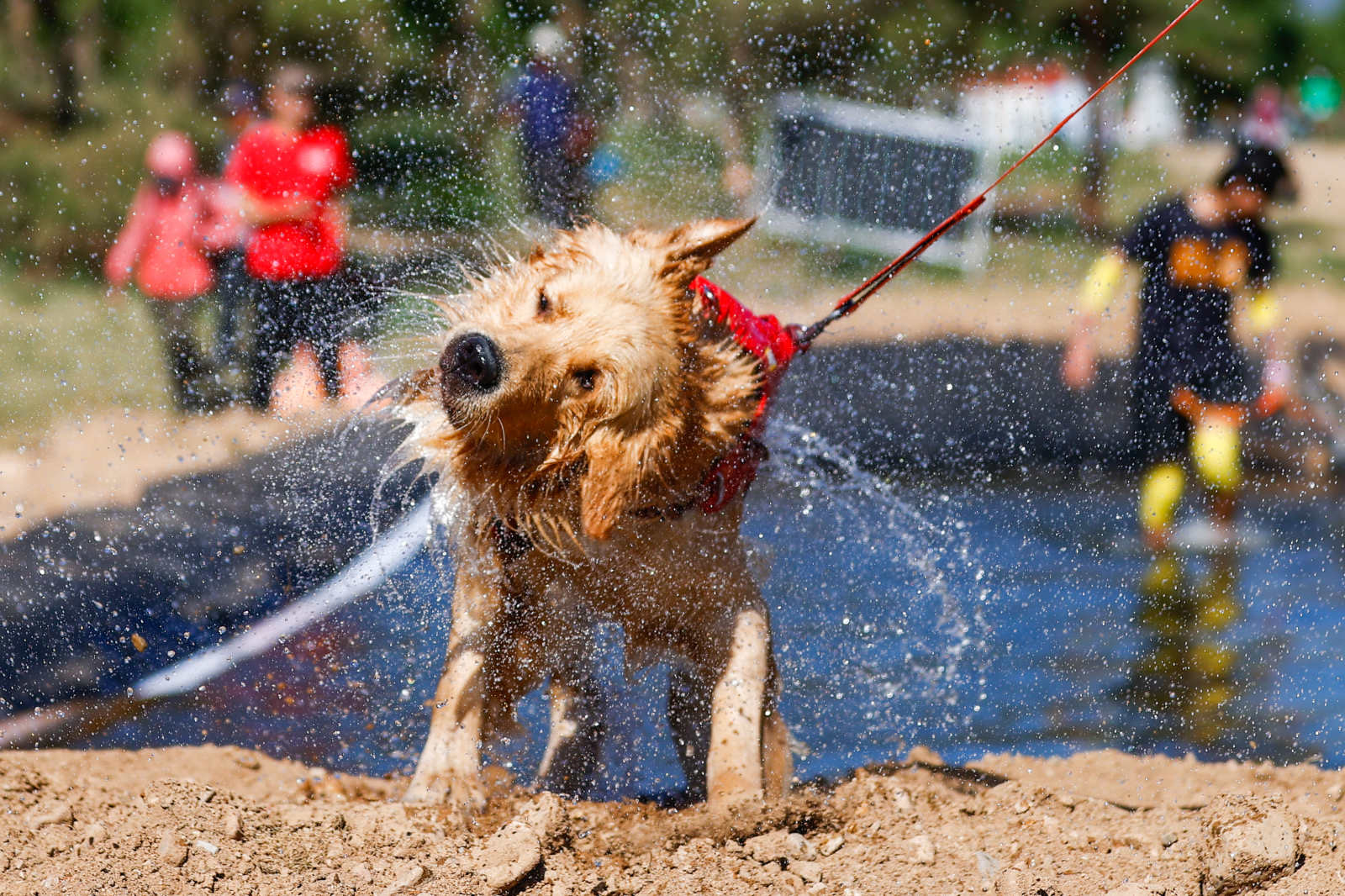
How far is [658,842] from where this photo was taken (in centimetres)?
363

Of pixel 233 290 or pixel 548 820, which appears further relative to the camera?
pixel 233 290

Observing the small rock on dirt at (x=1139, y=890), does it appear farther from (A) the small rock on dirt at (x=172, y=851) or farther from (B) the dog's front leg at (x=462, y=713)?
(A) the small rock on dirt at (x=172, y=851)

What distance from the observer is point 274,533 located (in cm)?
668

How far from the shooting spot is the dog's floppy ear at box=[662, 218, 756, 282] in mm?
3623

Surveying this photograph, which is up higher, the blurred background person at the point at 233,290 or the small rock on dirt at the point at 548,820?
the blurred background person at the point at 233,290

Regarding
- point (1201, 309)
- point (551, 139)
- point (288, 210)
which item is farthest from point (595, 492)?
point (551, 139)

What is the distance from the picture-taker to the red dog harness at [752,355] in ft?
12.5

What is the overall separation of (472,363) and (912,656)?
9.89 feet

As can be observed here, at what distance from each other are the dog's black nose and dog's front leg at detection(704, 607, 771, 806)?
3.44 ft

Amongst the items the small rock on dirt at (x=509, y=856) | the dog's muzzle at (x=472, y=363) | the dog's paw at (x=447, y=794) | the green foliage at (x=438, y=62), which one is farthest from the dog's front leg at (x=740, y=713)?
the green foliage at (x=438, y=62)

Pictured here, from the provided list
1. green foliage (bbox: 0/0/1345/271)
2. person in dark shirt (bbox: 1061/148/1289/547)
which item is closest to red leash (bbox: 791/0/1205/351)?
person in dark shirt (bbox: 1061/148/1289/547)

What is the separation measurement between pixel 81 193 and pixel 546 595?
1069cm

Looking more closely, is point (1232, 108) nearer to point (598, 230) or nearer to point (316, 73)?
point (316, 73)

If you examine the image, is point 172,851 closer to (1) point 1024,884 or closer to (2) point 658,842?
(2) point 658,842
